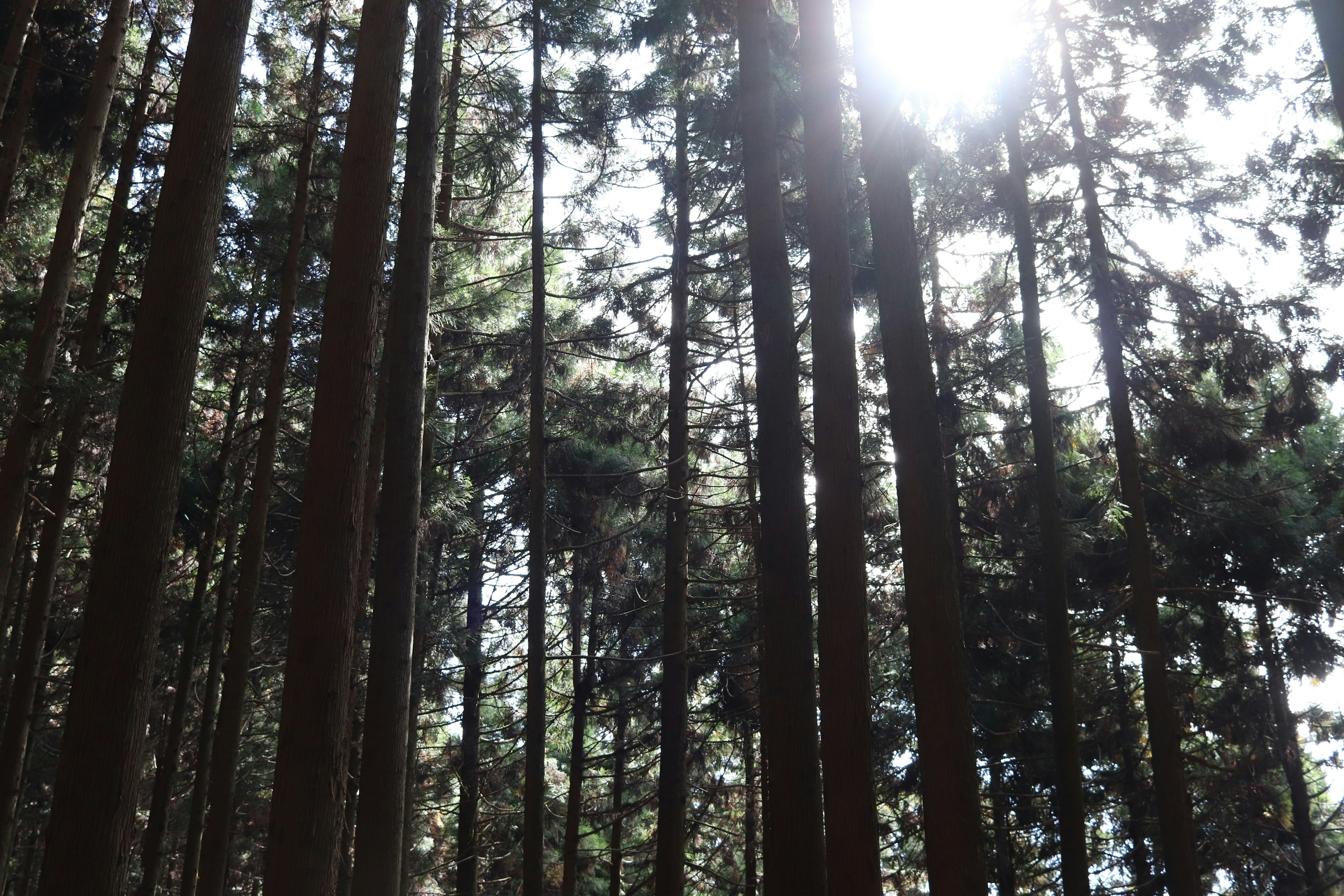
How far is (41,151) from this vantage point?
10.8 m

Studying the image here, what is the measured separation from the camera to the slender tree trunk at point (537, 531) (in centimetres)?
1092

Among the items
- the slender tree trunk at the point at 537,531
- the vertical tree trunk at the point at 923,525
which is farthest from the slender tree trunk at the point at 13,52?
the vertical tree trunk at the point at 923,525

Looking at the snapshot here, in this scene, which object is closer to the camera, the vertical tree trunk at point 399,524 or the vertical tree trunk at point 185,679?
the vertical tree trunk at point 399,524

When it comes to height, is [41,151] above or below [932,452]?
above

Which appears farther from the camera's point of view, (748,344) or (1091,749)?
(1091,749)

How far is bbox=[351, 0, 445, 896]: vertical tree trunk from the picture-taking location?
6844 millimetres

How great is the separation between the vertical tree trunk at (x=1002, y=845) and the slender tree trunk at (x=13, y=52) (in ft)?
51.9

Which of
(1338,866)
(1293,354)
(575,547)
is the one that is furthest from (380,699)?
(1338,866)

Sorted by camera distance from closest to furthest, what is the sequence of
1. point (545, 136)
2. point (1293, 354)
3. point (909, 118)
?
point (909, 118) → point (1293, 354) → point (545, 136)

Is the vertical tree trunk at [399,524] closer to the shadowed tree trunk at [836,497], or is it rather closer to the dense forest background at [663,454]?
the dense forest background at [663,454]

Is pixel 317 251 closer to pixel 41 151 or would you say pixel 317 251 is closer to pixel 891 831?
pixel 41 151

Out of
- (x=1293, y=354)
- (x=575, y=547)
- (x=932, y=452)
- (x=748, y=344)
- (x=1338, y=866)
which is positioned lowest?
(x=1338, y=866)

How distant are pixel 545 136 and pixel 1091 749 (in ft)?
49.1

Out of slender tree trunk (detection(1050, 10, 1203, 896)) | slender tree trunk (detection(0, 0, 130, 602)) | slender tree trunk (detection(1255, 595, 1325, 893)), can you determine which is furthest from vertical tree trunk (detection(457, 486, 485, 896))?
slender tree trunk (detection(1255, 595, 1325, 893))
